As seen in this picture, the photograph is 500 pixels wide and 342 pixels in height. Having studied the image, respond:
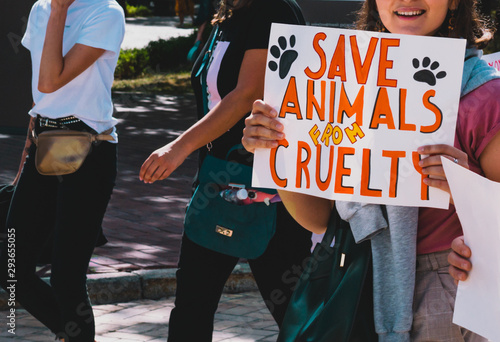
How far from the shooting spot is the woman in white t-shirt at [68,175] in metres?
3.98

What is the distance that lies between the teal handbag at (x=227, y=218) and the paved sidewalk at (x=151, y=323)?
6.09 ft

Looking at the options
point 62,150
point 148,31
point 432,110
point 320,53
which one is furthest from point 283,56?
point 148,31

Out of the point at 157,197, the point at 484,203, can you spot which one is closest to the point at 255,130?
the point at 484,203

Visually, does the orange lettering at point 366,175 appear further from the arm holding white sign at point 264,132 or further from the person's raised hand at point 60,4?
the person's raised hand at point 60,4

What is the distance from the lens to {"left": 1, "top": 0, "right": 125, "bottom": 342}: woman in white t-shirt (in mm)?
3979

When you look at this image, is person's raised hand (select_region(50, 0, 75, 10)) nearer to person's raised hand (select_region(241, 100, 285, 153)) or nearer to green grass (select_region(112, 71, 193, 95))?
person's raised hand (select_region(241, 100, 285, 153))

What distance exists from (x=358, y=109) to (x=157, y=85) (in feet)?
51.3

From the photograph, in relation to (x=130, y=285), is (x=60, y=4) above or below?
above

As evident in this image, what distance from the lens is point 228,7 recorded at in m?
3.55

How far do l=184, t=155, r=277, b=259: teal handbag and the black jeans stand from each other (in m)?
0.72

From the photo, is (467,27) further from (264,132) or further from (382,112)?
(264,132)

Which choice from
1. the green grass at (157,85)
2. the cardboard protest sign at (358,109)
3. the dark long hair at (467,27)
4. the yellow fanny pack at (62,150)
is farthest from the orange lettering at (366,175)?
the green grass at (157,85)

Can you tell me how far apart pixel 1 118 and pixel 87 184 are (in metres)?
7.65

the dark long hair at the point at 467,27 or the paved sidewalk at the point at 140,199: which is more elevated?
the dark long hair at the point at 467,27
